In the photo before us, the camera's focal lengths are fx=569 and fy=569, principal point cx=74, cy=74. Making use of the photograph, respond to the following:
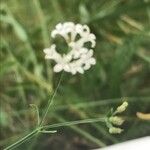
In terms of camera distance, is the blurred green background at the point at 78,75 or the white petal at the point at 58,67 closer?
the white petal at the point at 58,67

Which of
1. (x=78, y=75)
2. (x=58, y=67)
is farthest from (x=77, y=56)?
(x=78, y=75)

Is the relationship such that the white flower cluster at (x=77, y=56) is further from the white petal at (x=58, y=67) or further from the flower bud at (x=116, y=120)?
the flower bud at (x=116, y=120)

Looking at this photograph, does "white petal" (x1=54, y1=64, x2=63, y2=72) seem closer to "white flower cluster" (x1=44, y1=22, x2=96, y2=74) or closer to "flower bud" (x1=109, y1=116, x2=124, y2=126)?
"white flower cluster" (x1=44, y1=22, x2=96, y2=74)

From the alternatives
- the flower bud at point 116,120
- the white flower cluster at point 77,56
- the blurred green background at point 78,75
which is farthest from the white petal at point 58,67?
the blurred green background at point 78,75

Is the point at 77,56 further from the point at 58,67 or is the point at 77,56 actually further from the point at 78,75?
the point at 78,75

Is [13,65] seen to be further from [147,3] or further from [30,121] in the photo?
[147,3]

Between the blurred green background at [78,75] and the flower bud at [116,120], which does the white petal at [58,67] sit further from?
the blurred green background at [78,75]

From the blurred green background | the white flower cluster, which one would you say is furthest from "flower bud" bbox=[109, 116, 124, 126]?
the blurred green background

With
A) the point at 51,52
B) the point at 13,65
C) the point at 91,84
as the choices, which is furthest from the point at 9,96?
the point at 51,52

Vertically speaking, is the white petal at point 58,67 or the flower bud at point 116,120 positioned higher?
the white petal at point 58,67
